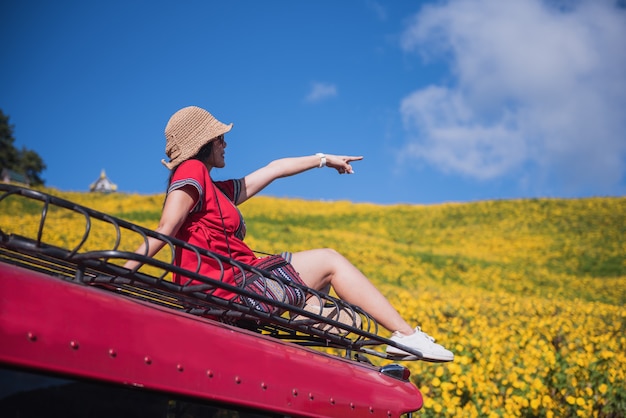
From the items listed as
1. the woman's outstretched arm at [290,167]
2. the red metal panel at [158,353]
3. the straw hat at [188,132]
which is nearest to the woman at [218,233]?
the straw hat at [188,132]

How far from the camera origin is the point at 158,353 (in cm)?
170

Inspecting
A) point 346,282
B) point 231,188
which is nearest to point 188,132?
point 231,188

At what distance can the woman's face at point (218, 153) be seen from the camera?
315 cm

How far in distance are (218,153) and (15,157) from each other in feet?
211

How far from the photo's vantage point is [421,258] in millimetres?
19141

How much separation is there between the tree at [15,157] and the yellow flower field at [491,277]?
37.8 metres

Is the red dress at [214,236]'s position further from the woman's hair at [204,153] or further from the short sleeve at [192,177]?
the woman's hair at [204,153]

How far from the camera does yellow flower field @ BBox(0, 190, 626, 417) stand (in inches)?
222

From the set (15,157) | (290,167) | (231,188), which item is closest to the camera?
(231,188)

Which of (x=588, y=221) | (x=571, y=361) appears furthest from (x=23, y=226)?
(x=588, y=221)

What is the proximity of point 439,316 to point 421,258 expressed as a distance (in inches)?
434

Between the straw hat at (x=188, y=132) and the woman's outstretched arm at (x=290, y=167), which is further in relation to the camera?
the woman's outstretched arm at (x=290, y=167)

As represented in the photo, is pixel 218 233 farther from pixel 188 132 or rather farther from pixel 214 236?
pixel 188 132

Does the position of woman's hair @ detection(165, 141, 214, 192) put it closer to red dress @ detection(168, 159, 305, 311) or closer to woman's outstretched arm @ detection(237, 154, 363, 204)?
red dress @ detection(168, 159, 305, 311)
